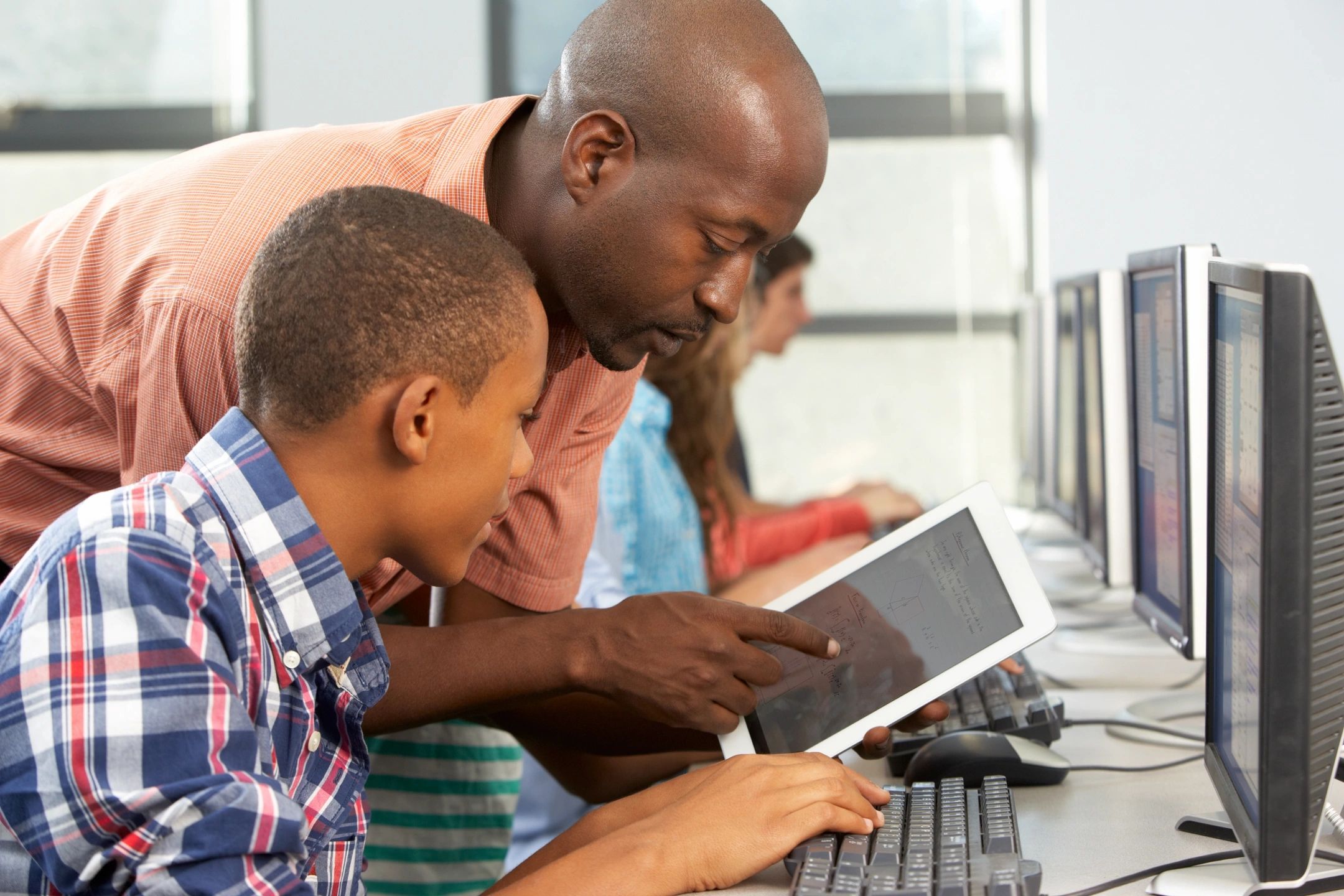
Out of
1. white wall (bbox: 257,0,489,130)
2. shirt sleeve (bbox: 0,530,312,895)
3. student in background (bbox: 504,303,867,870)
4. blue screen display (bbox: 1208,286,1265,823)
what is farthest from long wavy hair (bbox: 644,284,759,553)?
white wall (bbox: 257,0,489,130)

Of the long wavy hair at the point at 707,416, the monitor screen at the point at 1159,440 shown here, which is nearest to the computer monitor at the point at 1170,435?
the monitor screen at the point at 1159,440

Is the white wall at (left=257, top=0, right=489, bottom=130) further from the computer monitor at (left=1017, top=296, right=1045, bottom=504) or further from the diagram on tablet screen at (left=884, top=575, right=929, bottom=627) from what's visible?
the diagram on tablet screen at (left=884, top=575, right=929, bottom=627)

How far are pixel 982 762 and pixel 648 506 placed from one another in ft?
3.36

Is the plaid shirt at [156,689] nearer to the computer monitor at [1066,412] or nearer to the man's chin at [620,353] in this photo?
the man's chin at [620,353]

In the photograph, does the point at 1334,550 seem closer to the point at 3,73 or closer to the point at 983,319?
→ the point at 983,319

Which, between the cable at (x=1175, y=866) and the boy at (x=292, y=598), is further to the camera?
the cable at (x=1175, y=866)

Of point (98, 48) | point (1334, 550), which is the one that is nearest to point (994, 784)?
point (1334, 550)

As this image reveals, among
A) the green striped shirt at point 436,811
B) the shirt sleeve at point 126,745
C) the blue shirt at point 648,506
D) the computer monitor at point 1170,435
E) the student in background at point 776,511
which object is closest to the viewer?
the shirt sleeve at point 126,745

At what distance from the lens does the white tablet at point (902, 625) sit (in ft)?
3.48

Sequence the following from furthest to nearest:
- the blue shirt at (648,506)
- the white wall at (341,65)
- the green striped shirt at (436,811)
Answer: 1. the white wall at (341,65)
2. the blue shirt at (648,506)
3. the green striped shirt at (436,811)

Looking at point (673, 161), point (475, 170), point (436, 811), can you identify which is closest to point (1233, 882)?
point (673, 161)

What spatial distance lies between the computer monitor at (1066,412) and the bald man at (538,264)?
113 cm

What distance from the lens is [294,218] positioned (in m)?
0.87

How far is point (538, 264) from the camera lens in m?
1.09
